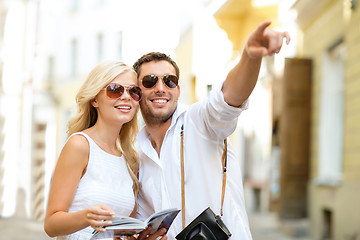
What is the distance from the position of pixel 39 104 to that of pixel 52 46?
114 inches

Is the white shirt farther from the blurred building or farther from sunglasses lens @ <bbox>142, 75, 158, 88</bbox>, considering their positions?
the blurred building

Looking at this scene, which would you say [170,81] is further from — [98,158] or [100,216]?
[100,216]

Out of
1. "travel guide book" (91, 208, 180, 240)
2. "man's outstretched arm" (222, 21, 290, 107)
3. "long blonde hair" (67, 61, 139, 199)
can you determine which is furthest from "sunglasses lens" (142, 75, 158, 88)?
"travel guide book" (91, 208, 180, 240)

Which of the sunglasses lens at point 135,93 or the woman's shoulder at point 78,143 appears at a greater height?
the sunglasses lens at point 135,93

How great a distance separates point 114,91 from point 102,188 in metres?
0.54

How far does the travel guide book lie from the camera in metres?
2.68

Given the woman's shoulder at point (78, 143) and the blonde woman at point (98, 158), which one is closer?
the blonde woman at point (98, 158)

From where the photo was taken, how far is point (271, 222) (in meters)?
12.6

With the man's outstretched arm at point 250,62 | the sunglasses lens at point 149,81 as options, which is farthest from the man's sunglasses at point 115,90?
the man's outstretched arm at point 250,62

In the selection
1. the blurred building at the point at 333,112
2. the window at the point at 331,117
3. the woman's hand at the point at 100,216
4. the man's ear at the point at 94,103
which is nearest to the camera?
the woman's hand at the point at 100,216

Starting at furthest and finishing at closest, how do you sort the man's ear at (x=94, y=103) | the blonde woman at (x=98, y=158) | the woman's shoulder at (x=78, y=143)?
the man's ear at (x=94, y=103), the woman's shoulder at (x=78, y=143), the blonde woman at (x=98, y=158)

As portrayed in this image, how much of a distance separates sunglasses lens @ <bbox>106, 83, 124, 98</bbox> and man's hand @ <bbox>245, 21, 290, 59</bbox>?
3.21ft

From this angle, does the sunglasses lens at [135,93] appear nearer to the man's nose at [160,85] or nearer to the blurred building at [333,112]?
the man's nose at [160,85]

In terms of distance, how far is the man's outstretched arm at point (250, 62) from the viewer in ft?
7.98
